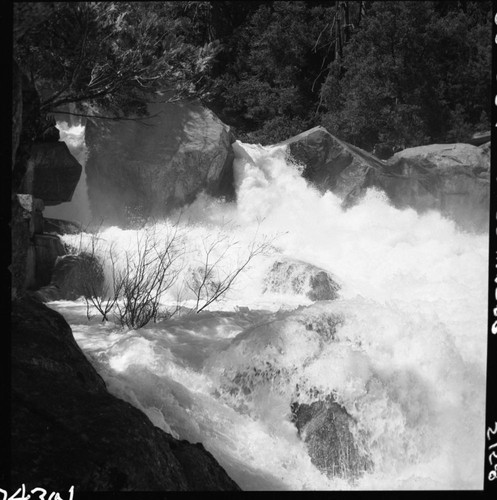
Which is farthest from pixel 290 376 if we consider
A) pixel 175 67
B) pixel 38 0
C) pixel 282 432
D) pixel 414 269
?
pixel 414 269

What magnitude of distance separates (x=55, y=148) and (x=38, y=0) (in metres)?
9.14

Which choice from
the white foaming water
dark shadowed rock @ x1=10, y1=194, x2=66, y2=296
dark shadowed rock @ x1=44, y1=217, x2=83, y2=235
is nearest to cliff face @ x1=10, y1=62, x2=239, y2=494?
the white foaming water

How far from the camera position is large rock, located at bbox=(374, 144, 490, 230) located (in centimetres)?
1650

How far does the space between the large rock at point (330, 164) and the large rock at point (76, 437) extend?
12636 mm

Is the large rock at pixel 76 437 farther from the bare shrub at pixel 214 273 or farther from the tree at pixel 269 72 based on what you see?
the tree at pixel 269 72

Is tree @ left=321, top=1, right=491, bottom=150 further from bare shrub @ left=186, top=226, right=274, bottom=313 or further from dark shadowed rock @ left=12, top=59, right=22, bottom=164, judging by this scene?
dark shadowed rock @ left=12, top=59, right=22, bottom=164

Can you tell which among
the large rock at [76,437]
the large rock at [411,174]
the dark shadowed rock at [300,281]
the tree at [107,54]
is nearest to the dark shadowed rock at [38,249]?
the tree at [107,54]

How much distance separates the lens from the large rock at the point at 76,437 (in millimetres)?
2662

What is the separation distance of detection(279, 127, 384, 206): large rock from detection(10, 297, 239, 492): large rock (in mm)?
12636

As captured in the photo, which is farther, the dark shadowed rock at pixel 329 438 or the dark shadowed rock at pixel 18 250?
the dark shadowed rock at pixel 329 438

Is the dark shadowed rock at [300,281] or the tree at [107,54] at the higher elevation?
the tree at [107,54]

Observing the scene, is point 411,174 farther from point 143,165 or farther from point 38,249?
point 38,249

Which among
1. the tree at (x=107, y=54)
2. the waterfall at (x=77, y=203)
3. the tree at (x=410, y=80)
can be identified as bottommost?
the waterfall at (x=77, y=203)

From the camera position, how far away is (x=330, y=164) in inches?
627
